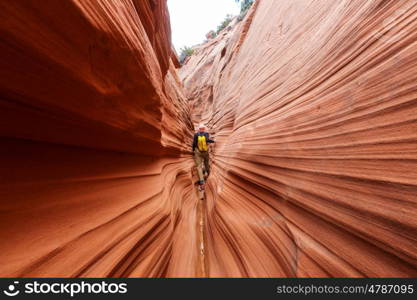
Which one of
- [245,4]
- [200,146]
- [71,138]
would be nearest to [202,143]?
[200,146]

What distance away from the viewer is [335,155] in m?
0.75

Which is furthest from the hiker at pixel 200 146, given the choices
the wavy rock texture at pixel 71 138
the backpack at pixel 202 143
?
the wavy rock texture at pixel 71 138

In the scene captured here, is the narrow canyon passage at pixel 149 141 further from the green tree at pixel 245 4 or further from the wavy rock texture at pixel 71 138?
the green tree at pixel 245 4

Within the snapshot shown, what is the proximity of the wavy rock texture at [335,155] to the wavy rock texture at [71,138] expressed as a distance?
2.93 ft

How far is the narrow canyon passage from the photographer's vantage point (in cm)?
51

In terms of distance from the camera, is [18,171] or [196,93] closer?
[18,171]

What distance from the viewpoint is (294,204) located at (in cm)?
94

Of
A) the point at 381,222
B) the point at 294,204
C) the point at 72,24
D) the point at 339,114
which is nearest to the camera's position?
the point at 72,24

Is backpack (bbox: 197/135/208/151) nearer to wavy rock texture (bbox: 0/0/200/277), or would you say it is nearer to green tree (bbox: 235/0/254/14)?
wavy rock texture (bbox: 0/0/200/277)

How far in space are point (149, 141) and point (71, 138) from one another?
2.11 feet

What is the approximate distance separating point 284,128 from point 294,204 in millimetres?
529

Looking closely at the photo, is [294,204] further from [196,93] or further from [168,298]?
[196,93]

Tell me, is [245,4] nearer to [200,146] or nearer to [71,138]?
[200,146]

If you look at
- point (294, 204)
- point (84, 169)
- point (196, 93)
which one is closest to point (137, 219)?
point (84, 169)
